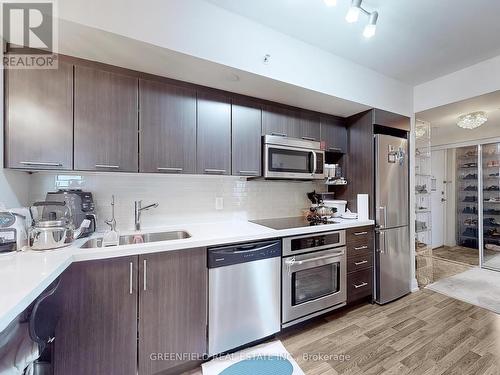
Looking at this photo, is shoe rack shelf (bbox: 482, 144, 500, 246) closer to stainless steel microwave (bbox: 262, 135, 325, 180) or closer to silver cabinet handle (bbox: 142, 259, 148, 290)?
stainless steel microwave (bbox: 262, 135, 325, 180)

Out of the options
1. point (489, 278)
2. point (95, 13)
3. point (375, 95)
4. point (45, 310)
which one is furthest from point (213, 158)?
point (489, 278)

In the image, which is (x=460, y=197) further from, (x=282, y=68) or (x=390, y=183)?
(x=282, y=68)

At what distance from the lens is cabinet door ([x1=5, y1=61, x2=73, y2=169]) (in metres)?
1.39

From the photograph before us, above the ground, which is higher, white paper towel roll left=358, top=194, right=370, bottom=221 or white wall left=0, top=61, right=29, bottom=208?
white wall left=0, top=61, right=29, bottom=208

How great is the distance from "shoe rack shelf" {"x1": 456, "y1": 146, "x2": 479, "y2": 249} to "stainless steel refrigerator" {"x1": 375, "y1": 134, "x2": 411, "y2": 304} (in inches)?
106

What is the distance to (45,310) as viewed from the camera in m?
0.97

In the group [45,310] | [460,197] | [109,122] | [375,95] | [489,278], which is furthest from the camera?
[460,197]

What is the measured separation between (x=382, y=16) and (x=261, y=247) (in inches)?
79.9

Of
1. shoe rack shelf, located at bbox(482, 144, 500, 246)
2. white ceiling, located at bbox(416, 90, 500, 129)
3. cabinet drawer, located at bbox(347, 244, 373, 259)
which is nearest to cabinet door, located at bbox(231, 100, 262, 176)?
cabinet drawer, located at bbox(347, 244, 373, 259)

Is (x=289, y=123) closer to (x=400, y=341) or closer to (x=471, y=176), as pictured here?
(x=400, y=341)

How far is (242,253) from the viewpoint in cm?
170

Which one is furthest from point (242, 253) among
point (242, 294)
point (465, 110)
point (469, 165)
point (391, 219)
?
point (469, 165)

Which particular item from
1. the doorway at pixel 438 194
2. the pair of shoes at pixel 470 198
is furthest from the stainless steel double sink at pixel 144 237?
the pair of shoes at pixel 470 198

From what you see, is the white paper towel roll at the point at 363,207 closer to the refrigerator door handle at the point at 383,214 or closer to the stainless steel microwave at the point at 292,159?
the refrigerator door handle at the point at 383,214
